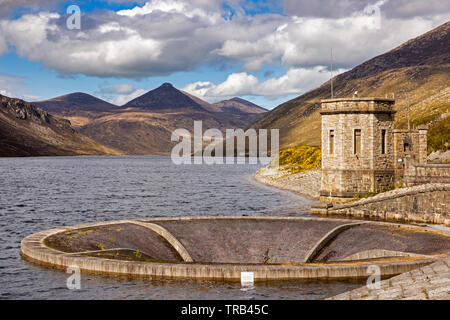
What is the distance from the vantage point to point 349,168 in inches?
1934

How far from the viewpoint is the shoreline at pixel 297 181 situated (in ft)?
231

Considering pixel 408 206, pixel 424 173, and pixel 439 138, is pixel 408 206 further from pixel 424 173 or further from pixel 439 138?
pixel 439 138

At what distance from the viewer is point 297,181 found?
79.1m

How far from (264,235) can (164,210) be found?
30.4 metres

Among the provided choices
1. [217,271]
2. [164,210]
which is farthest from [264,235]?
[164,210]

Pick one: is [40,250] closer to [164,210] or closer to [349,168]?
[349,168]

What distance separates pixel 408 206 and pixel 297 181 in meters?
37.4

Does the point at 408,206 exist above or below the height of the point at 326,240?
above

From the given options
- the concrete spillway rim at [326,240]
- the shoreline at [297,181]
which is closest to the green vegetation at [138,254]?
the concrete spillway rim at [326,240]

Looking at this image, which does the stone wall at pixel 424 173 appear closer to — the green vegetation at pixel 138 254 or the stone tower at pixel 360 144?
the stone tower at pixel 360 144

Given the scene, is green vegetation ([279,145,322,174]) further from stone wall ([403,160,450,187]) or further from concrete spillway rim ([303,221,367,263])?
concrete spillway rim ([303,221,367,263])

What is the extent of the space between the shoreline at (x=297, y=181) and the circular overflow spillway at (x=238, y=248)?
108 feet

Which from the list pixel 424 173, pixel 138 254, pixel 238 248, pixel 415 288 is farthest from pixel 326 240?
pixel 424 173

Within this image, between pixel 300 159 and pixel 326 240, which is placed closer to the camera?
pixel 326 240
